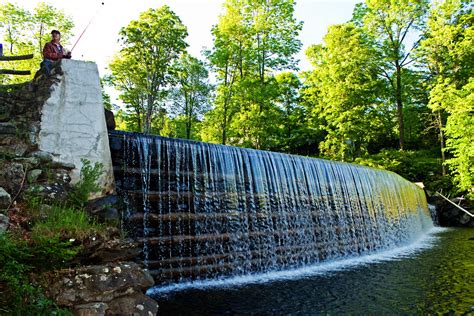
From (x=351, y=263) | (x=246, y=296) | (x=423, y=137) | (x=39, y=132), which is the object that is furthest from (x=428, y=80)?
(x=39, y=132)

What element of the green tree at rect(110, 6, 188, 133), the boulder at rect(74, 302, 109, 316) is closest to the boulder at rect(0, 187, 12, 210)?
the boulder at rect(74, 302, 109, 316)

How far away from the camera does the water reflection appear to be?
540 centimetres

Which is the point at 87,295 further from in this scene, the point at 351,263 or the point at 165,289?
the point at 351,263

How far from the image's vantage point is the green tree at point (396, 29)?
25.7 m

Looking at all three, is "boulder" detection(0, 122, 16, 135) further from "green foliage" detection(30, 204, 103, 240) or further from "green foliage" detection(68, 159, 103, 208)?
"green foliage" detection(30, 204, 103, 240)

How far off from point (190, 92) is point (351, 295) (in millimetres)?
26350

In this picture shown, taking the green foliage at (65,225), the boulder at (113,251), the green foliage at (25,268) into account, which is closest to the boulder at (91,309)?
the green foliage at (25,268)

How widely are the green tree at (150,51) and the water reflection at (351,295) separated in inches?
695

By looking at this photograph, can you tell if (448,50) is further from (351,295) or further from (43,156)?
(43,156)

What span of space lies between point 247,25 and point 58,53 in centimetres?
2143

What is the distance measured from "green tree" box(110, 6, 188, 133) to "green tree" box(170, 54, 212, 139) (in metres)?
2.73

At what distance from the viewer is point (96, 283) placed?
3.97m

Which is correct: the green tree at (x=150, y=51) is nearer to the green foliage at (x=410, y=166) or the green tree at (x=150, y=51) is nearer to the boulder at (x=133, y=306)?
the green foliage at (x=410, y=166)

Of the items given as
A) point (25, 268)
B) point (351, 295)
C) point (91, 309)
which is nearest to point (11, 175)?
point (25, 268)
